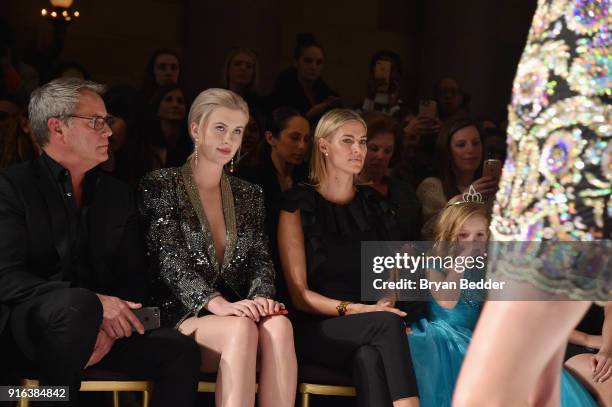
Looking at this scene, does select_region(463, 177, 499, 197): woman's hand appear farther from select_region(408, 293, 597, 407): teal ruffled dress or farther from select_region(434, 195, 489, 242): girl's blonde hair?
select_region(408, 293, 597, 407): teal ruffled dress

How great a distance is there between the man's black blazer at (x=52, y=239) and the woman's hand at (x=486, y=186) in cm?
144

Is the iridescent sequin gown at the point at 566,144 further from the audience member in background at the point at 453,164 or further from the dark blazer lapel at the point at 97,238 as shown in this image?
the audience member in background at the point at 453,164

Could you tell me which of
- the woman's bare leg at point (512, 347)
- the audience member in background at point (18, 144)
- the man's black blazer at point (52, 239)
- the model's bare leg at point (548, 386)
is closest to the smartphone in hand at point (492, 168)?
→ the man's black blazer at point (52, 239)

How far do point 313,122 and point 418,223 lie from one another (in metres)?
0.85

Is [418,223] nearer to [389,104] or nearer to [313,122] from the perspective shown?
[313,122]

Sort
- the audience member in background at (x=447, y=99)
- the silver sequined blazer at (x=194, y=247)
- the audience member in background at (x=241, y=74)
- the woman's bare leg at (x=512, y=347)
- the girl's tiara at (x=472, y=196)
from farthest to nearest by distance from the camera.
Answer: the audience member in background at (x=447, y=99), the audience member in background at (x=241, y=74), the girl's tiara at (x=472, y=196), the silver sequined blazer at (x=194, y=247), the woman's bare leg at (x=512, y=347)

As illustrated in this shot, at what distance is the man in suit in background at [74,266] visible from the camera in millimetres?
2857

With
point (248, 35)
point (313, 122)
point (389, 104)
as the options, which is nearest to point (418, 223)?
point (313, 122)

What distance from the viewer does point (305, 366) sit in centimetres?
332

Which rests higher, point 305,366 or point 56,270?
point 56,270

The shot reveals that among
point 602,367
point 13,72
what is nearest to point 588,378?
point 602,367

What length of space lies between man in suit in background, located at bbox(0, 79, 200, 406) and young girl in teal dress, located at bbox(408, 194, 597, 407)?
85 cm

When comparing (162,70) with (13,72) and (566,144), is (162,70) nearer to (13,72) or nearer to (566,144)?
(13,72)

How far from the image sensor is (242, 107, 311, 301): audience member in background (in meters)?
4.04
